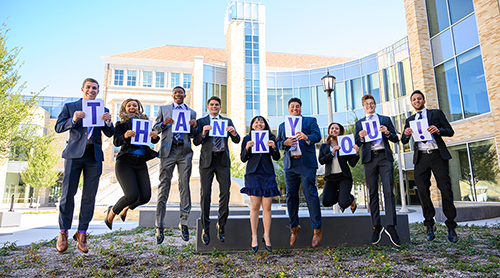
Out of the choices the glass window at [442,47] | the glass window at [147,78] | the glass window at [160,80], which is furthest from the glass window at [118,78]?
the glass window at [442,47]

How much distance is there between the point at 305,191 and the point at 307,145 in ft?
2.87

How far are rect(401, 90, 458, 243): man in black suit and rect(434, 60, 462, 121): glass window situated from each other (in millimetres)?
10916

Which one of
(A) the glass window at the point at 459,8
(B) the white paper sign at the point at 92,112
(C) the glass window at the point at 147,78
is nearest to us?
(B) the white paper sign at the point at 92,112

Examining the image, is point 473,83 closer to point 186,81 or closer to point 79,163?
point 79,163

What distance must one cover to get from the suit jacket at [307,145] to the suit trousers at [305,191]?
96mm

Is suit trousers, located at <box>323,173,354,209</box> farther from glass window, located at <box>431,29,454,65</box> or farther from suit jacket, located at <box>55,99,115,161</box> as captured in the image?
glass window, located at <box>431,29,454,65</box>

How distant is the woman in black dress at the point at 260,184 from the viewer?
5.49m

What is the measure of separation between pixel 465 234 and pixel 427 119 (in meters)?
3.95

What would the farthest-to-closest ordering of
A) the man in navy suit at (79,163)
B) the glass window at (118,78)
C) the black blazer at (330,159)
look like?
1. the glass window at (118,78)
2. the black blazer at (330,159)
3. the man in navy suit at (79,163)

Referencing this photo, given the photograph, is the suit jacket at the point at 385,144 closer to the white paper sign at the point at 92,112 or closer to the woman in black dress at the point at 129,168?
the woman in black dress at the point at 129,168

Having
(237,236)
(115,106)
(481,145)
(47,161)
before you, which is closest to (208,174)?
(237,236)

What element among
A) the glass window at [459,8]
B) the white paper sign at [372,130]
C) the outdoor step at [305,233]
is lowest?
the outdoor step at [305,233]

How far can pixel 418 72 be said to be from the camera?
53.4 feet

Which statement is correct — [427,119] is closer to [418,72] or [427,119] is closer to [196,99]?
[418,72]
